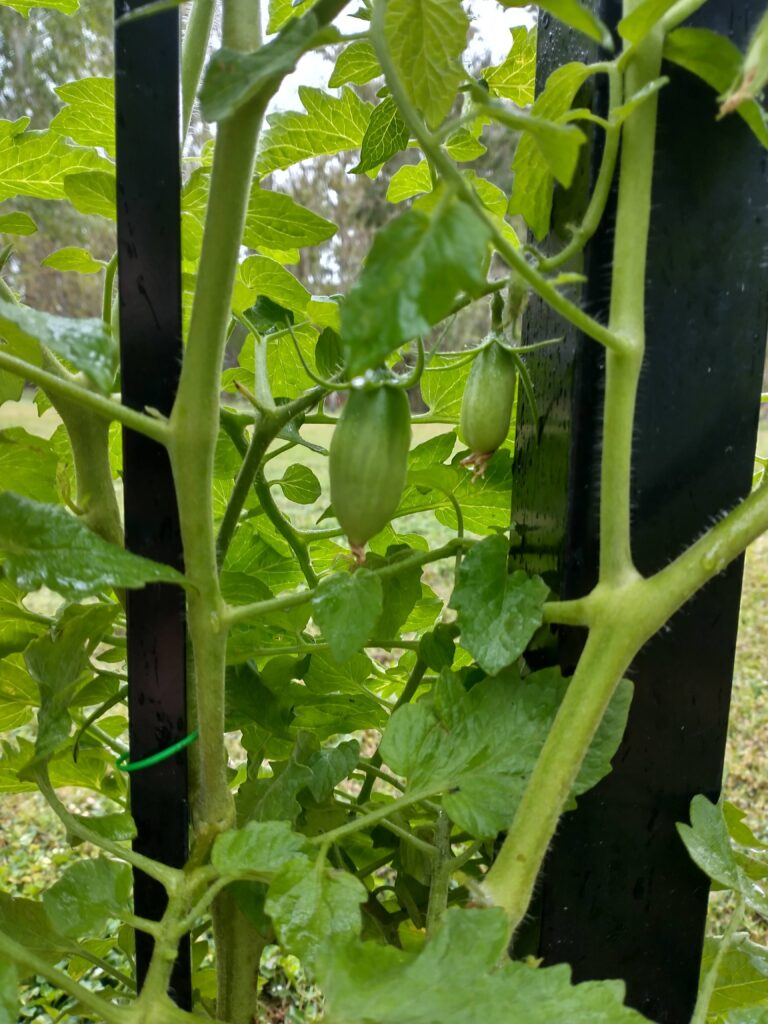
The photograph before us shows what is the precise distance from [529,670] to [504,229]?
315 millimetres

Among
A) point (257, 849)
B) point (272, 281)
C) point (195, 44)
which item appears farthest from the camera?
point (272, 281)

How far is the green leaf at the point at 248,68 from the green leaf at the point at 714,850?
0.39 metres

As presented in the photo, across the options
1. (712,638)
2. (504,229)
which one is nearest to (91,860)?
(712,638)

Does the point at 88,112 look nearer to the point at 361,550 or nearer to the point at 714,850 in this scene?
the point at 361,550

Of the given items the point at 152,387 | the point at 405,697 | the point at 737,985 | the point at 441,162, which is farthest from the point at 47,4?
the point at 737,985

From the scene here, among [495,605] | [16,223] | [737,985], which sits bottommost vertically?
[737,985]

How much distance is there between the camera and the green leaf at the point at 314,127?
547mm

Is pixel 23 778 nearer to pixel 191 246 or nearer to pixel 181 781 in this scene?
pixel 181 781

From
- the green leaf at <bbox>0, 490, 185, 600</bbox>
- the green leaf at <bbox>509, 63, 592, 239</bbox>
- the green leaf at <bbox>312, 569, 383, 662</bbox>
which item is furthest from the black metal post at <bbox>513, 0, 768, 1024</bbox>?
the green leaf at <bbox>0, 490, 185, 600</bbox>

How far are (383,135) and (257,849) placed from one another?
394mm

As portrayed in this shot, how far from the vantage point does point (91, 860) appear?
1.31 feet

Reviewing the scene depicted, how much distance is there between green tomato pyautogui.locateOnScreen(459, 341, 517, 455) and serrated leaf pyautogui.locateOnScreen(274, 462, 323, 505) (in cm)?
20

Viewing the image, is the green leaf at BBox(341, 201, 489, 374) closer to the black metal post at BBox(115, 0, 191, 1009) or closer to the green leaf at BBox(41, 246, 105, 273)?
the black metal post at BBox(115, 0, 191, 1009)

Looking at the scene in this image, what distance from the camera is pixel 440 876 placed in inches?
17.3
